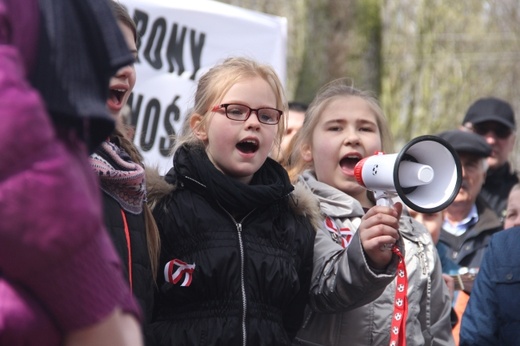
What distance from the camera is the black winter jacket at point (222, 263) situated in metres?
3.28

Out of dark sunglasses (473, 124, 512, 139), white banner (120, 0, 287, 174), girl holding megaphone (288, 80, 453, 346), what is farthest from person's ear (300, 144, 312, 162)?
dark sunglasses (473, 124, 512, 139)

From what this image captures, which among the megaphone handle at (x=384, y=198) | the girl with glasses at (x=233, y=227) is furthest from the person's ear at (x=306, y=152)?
the megaphone handle at (x=384, y=198)

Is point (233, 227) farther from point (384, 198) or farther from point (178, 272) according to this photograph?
point (384, 198)

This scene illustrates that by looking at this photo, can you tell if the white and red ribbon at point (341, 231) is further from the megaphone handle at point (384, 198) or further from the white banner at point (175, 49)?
the white banner at point (175, 49)

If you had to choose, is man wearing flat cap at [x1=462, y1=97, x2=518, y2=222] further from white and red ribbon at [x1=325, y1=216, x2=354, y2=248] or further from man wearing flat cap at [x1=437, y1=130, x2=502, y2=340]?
white and red ribbon at [x1=325, y1=216, x2=354, y2=248]

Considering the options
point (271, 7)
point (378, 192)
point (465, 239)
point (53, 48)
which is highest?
point (271, 7)

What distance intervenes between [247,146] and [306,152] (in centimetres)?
68

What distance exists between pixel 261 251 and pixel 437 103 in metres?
19.4

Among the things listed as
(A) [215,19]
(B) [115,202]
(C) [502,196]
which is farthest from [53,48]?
(C) [502,196]

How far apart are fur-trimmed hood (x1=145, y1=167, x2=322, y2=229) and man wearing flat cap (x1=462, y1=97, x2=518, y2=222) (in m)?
3.26

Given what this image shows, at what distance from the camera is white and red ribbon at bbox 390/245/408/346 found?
3600 millimetres

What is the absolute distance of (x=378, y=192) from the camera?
133 inches

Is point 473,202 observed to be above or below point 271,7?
below

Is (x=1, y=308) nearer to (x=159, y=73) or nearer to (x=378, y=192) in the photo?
(x=378, y=192)
